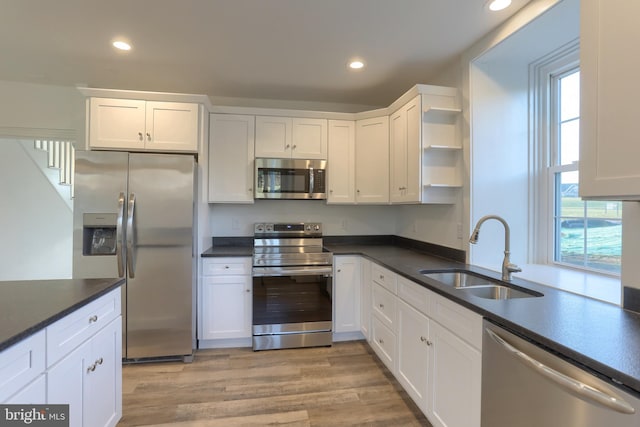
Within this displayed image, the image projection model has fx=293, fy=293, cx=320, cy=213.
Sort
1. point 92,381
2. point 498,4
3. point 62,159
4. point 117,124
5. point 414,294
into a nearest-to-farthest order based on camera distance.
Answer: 1. point 92,381
2. point 498,4
3. point 414,294
4. point 117,124
5. point 62,159

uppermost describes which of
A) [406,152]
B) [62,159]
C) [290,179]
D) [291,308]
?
[62,159]

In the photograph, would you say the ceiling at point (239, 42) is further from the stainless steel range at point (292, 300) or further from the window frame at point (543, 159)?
the stainless steel range at point (292, 300)

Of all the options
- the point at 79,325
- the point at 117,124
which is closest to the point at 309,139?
the point at 117,124

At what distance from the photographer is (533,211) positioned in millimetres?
2250

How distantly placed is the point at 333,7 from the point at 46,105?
10.0 feet

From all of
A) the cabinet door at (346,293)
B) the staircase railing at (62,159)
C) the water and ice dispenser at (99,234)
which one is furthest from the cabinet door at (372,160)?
the staircase railing at (62,159)

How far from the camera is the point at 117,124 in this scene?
8.45 feet

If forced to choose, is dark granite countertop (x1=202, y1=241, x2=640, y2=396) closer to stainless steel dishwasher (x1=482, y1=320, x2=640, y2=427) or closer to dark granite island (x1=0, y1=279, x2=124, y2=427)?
stainless steel dishwasher (x1=482, y1=320, x2=640, y2=427)

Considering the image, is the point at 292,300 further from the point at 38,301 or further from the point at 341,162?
the point at 38,301

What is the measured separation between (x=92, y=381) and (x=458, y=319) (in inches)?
68.4

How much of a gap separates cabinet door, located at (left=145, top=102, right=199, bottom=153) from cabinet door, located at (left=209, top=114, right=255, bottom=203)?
0.28 metres

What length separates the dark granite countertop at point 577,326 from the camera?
2.67ft

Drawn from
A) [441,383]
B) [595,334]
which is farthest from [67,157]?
[595,334]

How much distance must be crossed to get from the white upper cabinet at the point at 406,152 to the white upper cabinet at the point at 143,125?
1849mm
